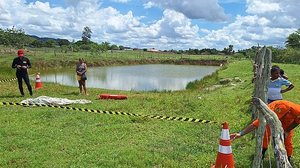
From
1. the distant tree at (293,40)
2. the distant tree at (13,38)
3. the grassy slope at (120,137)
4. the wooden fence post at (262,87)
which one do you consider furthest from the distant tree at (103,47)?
the wooden fence post at (262,87)

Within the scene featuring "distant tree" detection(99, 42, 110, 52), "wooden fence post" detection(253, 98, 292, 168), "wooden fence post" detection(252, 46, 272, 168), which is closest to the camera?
"wooden fence post" detection(253, 98, 292, 168)

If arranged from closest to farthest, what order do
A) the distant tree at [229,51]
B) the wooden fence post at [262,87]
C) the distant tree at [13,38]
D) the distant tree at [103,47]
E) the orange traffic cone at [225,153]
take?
1. the wooden fence post at [262,87]
2. the orange traffic cone at [225,153]
3. the distant tree at [13,38]
4. the distant tree at [103,47]
5. the distant tree at [229,51]

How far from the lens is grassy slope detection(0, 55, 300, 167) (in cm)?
806

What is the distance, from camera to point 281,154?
12.5 ft

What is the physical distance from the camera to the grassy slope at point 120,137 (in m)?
8.06

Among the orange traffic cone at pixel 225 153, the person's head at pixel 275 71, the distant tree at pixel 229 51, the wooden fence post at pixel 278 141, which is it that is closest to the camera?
the wooden fence post at pixel 278 141

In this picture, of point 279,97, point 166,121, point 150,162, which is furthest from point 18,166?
point 279,97

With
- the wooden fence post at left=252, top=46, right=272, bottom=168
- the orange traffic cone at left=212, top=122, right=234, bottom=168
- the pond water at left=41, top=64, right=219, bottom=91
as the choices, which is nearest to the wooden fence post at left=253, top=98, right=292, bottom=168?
the wooden fence post at left=252, top=46, right=272, bottom=168

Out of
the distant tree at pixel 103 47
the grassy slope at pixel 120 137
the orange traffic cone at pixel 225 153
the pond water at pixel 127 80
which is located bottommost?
the pond water at pixel 127 80

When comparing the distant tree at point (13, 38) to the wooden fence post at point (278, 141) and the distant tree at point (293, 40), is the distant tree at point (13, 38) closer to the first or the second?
the distant tree at point (293, 40)

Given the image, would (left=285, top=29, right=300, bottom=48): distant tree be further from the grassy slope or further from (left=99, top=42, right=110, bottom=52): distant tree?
the grassy slope

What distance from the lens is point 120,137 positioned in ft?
33.1

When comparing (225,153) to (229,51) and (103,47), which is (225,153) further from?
(229,51)

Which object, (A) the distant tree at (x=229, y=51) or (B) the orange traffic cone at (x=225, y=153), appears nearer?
(B) the orange traffic cone at (x=225, y=153)
